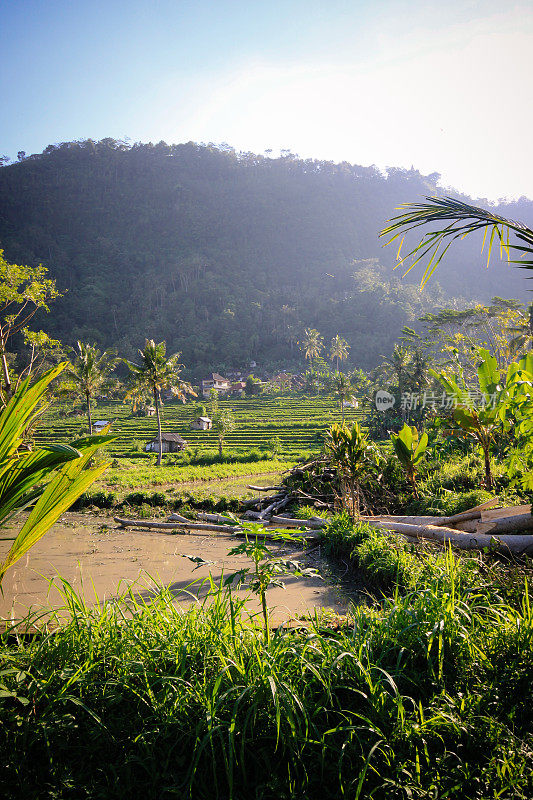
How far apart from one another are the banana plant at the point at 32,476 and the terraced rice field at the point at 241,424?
87.9 feet

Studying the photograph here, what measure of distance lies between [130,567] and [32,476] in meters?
7.39

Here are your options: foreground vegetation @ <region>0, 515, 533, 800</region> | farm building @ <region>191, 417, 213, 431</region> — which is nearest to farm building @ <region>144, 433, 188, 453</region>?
farm building @ <region>191, 417, 213, 431</region>

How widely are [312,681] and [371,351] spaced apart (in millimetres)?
84702

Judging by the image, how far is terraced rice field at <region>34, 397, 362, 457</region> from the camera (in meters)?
32.4

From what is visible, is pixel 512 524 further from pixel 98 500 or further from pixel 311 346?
pixel 311 346

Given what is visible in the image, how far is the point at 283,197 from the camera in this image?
464ft

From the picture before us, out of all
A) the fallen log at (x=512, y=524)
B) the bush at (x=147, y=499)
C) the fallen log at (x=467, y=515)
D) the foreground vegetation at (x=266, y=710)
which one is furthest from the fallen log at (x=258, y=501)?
the foreground vegetation at (x=266, y=710)

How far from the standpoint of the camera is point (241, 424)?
126 ft

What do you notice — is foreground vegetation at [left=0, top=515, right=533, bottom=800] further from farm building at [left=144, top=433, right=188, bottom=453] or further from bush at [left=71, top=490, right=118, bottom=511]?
farm building at [left=144, top=433, right=188, bottom=453]

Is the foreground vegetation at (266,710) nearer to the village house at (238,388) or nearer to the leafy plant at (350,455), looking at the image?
the leafy plant at (350,455)

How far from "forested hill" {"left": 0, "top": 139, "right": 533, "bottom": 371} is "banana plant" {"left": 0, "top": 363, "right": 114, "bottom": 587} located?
262ft

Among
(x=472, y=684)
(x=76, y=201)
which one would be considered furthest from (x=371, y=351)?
(x=76, y=201)

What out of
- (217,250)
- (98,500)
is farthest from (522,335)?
(217,250)

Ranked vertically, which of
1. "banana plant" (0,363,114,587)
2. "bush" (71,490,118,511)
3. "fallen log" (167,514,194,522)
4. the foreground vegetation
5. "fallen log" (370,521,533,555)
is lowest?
"bush" (71,490,118,511)
